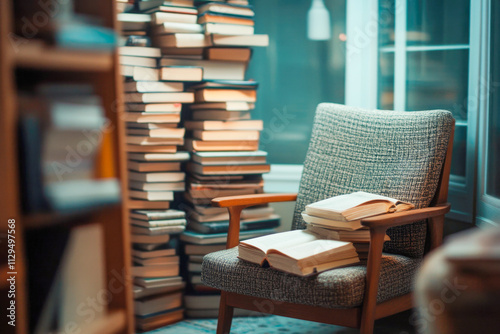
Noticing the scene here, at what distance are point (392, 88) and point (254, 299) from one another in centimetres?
125

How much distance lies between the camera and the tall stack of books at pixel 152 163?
2.34m

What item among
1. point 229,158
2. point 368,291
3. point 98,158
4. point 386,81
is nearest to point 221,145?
point 229,158

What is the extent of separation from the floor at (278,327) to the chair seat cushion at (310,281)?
538mm

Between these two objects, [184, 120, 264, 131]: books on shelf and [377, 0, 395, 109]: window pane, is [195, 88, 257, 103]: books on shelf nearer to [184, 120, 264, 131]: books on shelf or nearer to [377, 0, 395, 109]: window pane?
[184, 120, 264, 131]: books on shelf

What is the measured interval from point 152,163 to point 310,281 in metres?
1.01

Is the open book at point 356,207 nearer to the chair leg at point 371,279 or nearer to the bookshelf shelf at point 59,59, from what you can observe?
the chair leg at point 371,279

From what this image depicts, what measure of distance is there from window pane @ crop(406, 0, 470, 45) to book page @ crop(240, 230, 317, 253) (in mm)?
1007

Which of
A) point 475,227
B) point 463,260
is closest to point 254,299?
point 475,227

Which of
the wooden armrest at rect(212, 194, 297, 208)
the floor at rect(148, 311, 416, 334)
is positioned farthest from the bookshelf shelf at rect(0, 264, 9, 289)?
the floor at rect(148, 311, 416, 334)

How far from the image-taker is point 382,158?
2.07m

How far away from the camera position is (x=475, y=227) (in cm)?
214

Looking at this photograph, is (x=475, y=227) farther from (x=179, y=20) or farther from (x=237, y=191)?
(x=179, y=20)

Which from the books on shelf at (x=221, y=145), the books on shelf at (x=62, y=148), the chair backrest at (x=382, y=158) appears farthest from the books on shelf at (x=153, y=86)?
the books on shelf at (x=62, y=148)

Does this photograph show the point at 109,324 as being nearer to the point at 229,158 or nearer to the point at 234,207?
the point at 234,207
